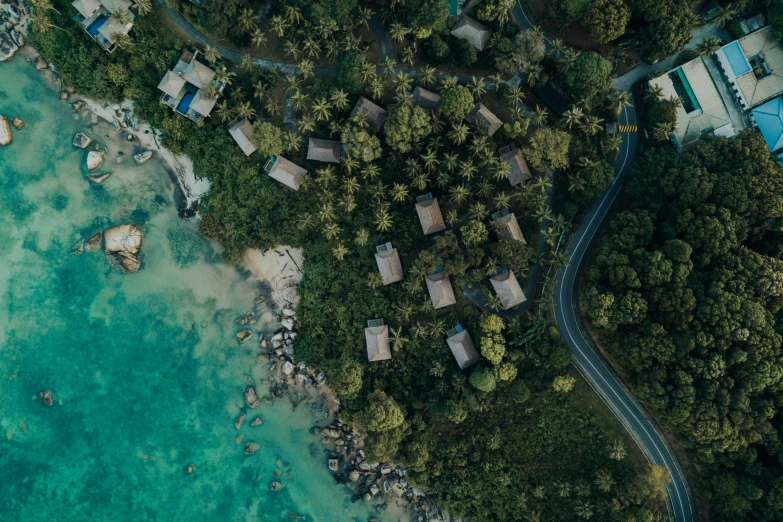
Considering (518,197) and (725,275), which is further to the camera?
(518,197)

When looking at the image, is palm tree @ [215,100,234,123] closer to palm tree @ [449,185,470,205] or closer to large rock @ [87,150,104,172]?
large rock @ [87,150,104,172]

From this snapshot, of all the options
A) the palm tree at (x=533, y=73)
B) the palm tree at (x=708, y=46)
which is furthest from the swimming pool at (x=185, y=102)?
the palm tree at (x=708, y=46)

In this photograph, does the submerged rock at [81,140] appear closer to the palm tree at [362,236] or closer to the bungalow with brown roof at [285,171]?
the bungalow with brown roof at [285,171]

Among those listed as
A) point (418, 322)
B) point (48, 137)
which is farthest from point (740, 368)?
point (48, 137)

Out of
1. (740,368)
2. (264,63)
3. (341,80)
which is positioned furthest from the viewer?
(264,63)

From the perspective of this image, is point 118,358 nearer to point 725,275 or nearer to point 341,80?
point 341,80

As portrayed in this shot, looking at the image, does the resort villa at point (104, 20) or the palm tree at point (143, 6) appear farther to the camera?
the resort villa at point (104, 20)

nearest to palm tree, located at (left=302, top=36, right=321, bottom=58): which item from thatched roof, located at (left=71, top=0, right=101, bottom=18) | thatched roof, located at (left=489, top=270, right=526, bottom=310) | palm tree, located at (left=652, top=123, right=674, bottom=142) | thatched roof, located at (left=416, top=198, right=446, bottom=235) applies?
thatched roof, located at (left=416, top=198, right=446, bottom=235)
